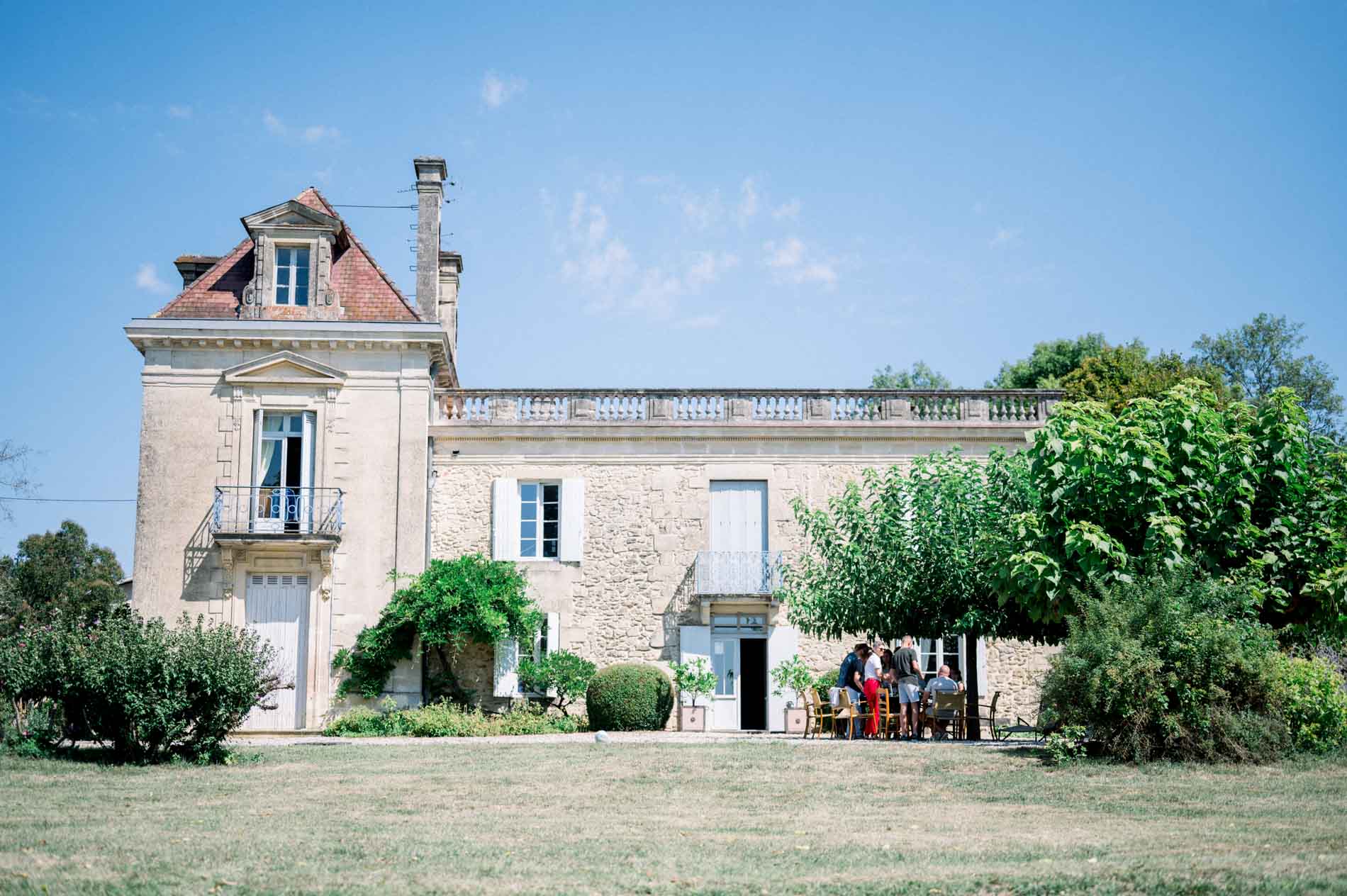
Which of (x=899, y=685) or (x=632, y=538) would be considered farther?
(x=632, y=538)

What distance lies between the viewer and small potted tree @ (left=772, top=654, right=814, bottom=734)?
18.3 meters

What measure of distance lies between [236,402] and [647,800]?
12543 mm

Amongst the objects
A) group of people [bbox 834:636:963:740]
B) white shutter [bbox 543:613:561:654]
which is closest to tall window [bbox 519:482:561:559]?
white shutter [bbox 543:613:561:654]

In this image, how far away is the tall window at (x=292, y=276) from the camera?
20234 millimetres

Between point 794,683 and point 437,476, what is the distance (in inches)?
257

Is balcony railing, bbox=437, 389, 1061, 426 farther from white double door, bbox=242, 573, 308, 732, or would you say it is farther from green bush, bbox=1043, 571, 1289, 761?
green bush, bbox=1043, 571, 1289, 761

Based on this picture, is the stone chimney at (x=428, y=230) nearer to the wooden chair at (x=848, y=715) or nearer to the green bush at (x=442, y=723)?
the green bush at (x=442, y=723)

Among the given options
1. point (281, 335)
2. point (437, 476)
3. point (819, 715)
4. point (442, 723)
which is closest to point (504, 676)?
point (442, 723)

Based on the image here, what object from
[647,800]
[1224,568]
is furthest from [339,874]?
[1224,568]

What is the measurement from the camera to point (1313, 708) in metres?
11.6

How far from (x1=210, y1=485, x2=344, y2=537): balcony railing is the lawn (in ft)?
23.9

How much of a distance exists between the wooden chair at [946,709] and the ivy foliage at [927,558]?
955mm

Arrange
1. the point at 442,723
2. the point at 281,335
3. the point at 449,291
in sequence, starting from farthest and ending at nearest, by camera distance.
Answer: the point at 449,291, the point at 281,335, the point at 442,723

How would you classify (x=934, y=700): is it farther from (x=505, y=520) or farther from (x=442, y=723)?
(x=505, y=520)
